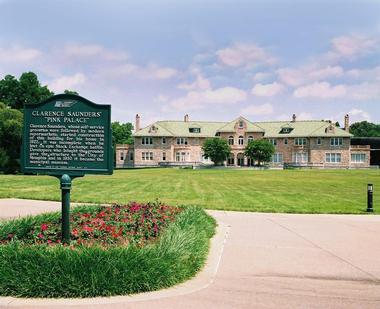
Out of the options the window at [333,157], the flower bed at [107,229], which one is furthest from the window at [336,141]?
the flower bed at [107,229]

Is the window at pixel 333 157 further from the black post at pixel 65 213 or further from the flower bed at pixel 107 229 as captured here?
the black post at pixel 65 213

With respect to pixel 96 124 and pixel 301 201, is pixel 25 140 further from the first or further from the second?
pixel 301 201

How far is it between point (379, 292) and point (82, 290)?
4267 millimetres

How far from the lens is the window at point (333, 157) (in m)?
84.7

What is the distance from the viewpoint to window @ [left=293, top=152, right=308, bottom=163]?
86.6 meters

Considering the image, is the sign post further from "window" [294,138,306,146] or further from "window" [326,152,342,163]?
"window" [326,152,342,163]

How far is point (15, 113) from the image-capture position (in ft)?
187

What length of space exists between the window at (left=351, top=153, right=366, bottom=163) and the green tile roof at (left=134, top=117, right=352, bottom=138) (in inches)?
203

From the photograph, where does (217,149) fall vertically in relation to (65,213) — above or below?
above

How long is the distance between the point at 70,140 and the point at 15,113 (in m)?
54.3

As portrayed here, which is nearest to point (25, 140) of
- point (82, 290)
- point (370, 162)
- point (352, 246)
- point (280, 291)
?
point (82, 290)

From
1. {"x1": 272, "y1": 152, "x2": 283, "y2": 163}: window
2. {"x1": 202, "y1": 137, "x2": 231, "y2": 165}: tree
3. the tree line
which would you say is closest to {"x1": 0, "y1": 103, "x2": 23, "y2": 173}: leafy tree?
the tree line

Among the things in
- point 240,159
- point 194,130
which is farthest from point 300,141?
point 194,130

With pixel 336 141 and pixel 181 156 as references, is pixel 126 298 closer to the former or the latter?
pixel 181 156
